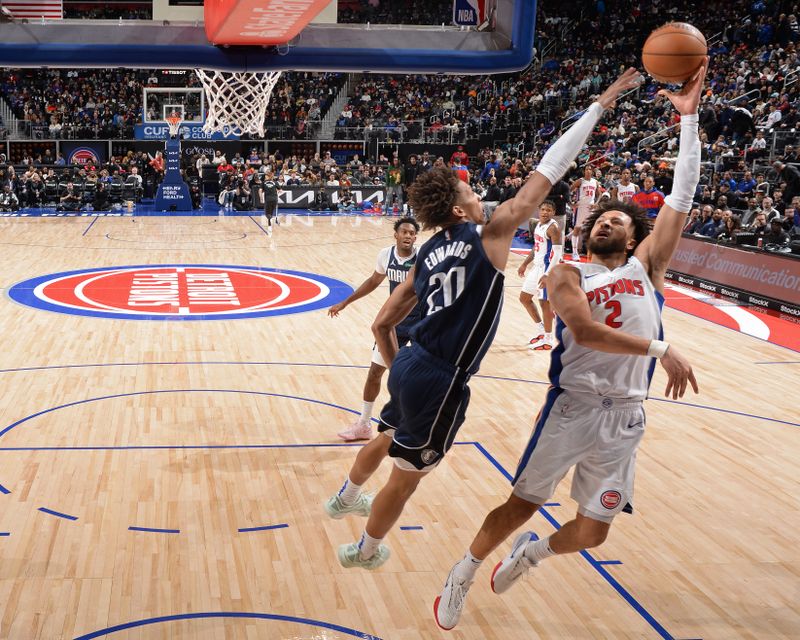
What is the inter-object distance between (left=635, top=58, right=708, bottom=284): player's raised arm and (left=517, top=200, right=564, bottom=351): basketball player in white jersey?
18.6ft

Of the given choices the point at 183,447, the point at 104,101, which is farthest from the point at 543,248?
the point at 104,101

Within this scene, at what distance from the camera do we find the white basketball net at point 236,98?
30.0 feet

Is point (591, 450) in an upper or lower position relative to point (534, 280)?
upper

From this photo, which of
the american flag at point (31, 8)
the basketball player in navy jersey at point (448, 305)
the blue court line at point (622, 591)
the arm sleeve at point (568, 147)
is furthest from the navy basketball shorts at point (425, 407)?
the american flag at point (31, 8)

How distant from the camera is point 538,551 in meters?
4.10

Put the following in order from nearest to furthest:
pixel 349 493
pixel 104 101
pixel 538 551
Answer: pixel 538 551 < pixel 349 493 < pixel 104 101

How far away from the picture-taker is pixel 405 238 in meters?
6.57

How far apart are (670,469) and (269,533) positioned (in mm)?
3026

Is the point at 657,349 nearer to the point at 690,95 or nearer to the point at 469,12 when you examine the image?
the point at 690,95

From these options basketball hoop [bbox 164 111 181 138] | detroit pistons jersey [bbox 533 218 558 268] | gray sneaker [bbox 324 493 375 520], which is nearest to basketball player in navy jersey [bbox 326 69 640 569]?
gray sneaker [bbox 324 493 375 520]

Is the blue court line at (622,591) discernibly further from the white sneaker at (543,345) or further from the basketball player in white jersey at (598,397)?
the white sneaker at (543,345)

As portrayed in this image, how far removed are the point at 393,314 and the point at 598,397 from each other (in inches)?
39.9

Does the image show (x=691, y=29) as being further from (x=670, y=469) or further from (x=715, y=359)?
(x=715, y=359)

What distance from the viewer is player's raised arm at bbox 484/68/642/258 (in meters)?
3.55
